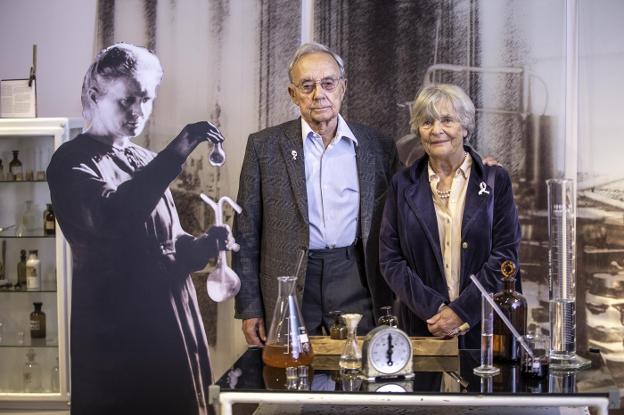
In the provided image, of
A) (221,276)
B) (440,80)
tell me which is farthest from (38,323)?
(440,80)

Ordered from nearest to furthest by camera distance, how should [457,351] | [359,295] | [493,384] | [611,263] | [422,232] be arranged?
[493,384] < [457,351] < [422,232] < [359,295] < [611,263]

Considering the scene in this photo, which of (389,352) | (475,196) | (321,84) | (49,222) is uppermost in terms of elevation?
(321,84)

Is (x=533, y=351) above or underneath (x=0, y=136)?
underneath

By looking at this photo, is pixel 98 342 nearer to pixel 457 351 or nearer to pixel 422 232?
pixel 422 232

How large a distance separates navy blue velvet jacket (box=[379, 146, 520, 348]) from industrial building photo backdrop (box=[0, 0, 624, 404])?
0.68m

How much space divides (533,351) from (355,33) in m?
2.09

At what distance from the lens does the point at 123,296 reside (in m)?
4.13

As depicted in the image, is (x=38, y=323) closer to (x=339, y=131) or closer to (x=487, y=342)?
(x=339, y=131)

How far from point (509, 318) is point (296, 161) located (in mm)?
1320

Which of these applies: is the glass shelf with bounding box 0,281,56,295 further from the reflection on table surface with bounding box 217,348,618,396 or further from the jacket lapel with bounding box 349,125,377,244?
the reflection on table surface with bounding box 217,348,618,396

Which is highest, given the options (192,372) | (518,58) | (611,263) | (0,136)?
(518,58)

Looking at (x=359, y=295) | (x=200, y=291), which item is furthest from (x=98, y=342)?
(x=359, y=295)

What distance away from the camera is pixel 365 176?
3.64 meters

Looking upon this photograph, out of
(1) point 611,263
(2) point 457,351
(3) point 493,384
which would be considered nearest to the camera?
(3) point 493,384
